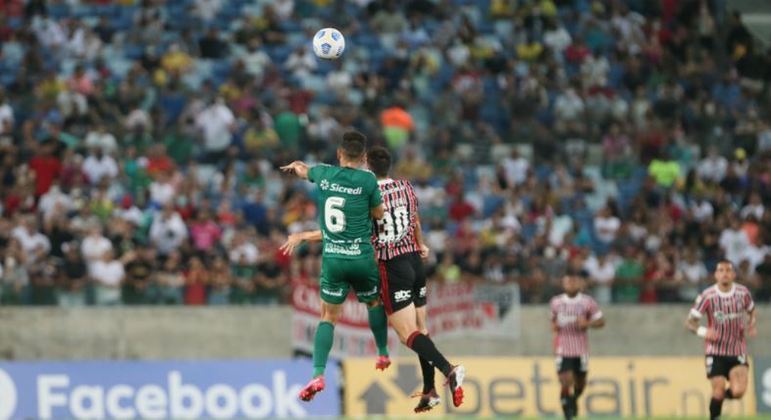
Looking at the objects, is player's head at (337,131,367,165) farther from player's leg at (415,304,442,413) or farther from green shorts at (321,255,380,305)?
player's leg at (415,304,442,413)

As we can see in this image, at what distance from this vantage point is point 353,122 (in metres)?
33.3

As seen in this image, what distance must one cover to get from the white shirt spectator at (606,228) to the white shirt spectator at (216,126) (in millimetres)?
6643

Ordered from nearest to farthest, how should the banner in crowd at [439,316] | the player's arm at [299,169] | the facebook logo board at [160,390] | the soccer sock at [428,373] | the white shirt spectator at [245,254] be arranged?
the player's arm at [299,169]
the soccer sock at [428,373]
the facebook logo board at [160,390]
the white shirt spectator at [245,254]
the banner in crowd at [439,316]

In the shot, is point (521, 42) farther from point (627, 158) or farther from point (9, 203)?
point (9, 203)

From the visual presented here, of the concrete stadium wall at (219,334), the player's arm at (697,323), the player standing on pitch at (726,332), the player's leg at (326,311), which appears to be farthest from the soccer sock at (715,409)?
the concrete stadium wall at (219,334)

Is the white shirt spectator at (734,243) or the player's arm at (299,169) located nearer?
the player's arm at (299,169)

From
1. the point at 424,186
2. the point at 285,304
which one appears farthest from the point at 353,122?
the point at 285,304

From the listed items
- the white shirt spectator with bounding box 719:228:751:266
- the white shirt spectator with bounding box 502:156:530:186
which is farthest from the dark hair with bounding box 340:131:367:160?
the white shirt spectator with bounding box 719:228:751:266

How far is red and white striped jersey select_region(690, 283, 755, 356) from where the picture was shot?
2302cm

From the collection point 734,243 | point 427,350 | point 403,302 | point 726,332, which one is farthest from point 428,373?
point 734,243

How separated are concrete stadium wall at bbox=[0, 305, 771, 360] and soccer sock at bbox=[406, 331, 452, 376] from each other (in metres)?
11.5

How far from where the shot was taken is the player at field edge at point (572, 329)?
2584 cm

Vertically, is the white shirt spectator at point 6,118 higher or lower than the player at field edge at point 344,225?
higher

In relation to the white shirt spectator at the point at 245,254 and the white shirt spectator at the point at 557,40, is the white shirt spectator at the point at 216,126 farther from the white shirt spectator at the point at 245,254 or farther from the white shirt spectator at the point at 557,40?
the white shirt spectator at the point at 557,40
